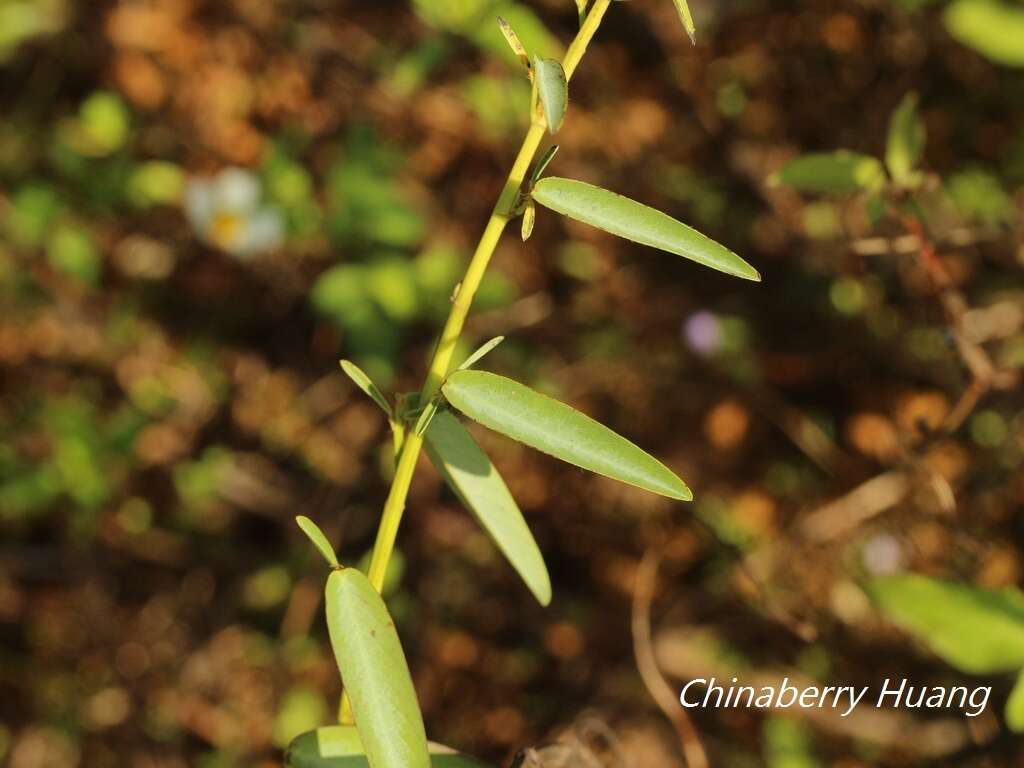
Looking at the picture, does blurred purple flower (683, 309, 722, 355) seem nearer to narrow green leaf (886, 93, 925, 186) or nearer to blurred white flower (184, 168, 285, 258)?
narrow green leaf (886, 93, 925, 186)

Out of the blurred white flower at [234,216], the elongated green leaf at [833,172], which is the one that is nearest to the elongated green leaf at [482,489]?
the elongated green leaf at [833,172]

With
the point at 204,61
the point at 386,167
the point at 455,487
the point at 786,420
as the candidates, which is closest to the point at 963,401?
the point at 786,420

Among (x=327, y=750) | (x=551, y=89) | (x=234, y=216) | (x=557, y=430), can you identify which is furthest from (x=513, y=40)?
(x=234, y=216)

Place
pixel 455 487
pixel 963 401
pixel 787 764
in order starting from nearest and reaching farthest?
1. pixel 455 487
2. pixel 963 401
3. pixel 787 764

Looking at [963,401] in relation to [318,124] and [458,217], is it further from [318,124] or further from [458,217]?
[318,124]

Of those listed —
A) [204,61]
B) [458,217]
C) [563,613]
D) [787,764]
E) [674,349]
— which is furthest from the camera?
[204,61]

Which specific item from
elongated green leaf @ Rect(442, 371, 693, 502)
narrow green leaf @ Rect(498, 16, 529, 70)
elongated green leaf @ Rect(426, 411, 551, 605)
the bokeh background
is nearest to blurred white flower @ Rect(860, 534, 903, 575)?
the bokeh background

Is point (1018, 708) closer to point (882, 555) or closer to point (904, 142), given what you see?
point (904, 142)
